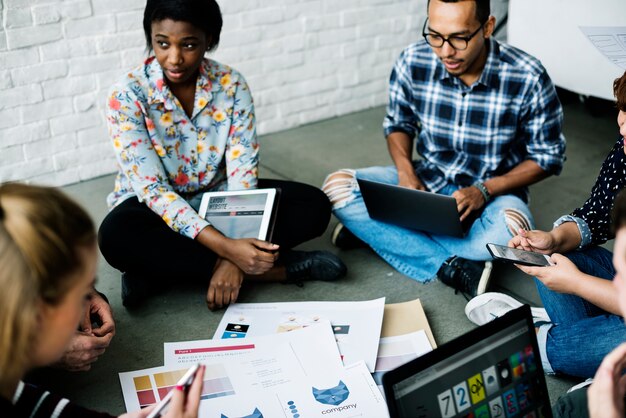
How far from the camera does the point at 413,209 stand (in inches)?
85.0

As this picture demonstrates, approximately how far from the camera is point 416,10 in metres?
3.69

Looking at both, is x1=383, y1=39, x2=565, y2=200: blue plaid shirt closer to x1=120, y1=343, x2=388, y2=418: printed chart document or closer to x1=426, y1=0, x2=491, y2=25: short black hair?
x1=426, y1=0, x2=491, y2=25: short black hair

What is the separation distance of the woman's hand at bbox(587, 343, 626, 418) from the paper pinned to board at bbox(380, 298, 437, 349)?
0.85 metres

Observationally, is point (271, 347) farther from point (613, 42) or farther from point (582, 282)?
point (613, 42)

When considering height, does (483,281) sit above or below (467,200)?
below

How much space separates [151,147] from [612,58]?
1283 mm

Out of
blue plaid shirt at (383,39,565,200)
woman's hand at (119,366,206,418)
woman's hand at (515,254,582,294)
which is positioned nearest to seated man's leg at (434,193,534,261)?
blue plaid shirt at (383,39,565,200)

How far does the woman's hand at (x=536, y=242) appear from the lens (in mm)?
1809

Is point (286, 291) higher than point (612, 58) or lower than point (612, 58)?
lower

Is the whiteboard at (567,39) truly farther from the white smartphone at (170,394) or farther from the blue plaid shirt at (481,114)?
the white smartphone at (170,394)

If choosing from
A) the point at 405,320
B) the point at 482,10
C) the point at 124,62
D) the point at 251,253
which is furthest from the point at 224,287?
the point at 124,62

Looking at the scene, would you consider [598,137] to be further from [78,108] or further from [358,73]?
[78,108]

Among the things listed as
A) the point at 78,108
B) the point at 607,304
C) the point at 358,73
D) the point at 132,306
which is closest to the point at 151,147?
the point at 132,306

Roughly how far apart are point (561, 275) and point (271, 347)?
714 mm
